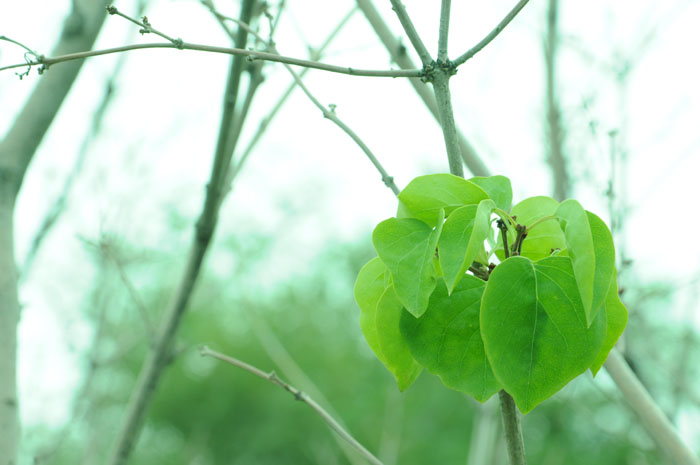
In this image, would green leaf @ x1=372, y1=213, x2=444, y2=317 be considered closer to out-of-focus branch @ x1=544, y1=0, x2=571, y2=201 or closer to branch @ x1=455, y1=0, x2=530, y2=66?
branch @ x1=455, y1=0, x2=530, y2=66

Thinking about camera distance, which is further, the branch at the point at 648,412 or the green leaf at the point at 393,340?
the branch at the point at 648,412

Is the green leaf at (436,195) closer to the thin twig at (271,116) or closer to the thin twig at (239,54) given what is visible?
the thin twig at (239,54)

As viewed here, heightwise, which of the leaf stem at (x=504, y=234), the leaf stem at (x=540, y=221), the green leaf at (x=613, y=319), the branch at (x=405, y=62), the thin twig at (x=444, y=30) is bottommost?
the green leaf at (x=613, y=319)

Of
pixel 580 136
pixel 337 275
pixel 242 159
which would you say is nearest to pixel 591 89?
pixel 580 136

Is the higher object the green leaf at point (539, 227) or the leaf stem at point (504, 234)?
the green leaf at point (539, 227)

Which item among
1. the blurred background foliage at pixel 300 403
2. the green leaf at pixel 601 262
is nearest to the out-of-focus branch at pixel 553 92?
the green leaf at pixel 601 262

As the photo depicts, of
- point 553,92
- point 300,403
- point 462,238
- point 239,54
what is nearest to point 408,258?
point 462,238

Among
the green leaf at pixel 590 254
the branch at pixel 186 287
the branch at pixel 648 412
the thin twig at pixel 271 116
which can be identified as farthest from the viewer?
the thin twig at pixel 271 116
